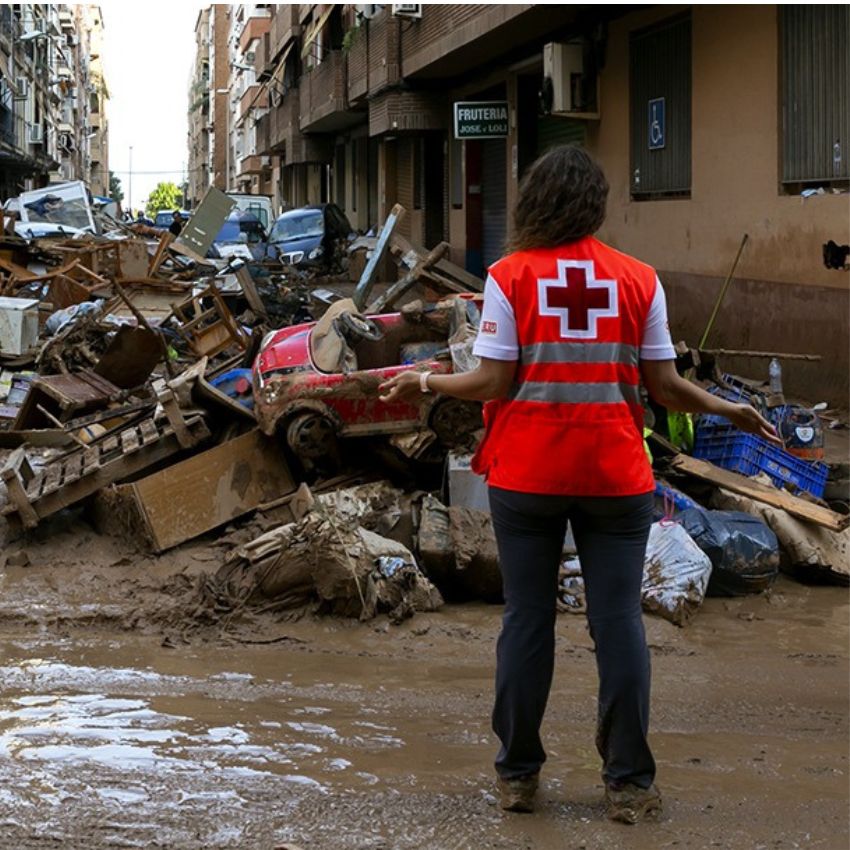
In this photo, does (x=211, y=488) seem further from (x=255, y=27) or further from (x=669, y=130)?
(x=255, y=27)

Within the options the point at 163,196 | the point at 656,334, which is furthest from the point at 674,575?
the point at 163,196

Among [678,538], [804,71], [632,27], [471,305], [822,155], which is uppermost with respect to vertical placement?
[632,27]

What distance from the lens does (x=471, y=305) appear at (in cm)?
852

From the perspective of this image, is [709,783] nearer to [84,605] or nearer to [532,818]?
[532,818]

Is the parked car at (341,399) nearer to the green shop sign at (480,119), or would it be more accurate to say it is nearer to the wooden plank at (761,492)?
the wooden plank at (761,492)

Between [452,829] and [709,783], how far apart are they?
912mm

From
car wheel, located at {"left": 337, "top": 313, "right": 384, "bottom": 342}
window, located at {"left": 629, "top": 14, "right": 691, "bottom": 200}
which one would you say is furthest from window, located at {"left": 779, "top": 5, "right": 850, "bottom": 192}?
car wheel, located at {"left": 337, "top": 313, "right": 384, "bottom": 342}

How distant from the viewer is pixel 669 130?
15.3 metres

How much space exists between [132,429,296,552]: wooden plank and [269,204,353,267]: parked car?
20623 mm

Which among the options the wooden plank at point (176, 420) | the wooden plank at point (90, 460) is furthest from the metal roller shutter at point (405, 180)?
the wooden plank at point (176, 420)

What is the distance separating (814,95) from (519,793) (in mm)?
9486

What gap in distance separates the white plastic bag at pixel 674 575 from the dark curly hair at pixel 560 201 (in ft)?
9.92

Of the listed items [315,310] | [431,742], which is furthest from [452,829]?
[315,310]

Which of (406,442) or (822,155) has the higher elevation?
(822,155)
